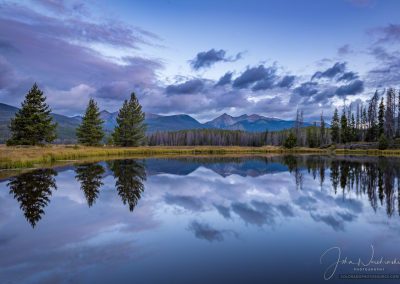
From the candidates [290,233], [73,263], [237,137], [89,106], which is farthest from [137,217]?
[237,137]

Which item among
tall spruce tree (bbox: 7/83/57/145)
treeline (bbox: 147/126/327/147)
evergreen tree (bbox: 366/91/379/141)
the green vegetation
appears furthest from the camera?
treeline (bbox: 147/126/327/147)

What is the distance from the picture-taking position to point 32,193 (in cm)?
1978

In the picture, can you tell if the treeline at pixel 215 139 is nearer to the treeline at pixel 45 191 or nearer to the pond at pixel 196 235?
the treeline at pixel 45 191

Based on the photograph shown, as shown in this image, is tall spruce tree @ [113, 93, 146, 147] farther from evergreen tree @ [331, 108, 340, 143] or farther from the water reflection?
evergreen tree @ [331, 108, 340, 143]

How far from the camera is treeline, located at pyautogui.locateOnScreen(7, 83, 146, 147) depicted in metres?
51.3

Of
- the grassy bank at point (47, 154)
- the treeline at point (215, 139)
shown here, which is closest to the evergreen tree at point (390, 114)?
the grassy bank at point (47, 154)

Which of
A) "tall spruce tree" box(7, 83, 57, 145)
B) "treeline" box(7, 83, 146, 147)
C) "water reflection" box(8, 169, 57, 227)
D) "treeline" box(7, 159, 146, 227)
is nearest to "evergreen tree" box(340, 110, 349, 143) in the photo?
"treeline" box(7, 83, 146, 147)

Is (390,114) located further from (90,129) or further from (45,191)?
(45,191)

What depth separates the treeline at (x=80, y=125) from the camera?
51344mm

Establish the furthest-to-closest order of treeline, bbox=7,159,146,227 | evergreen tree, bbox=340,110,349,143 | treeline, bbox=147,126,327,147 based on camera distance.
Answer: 1. treeline, bbox=147,126,327,147
2. evergreen tree, bbox=340,110,349,143
3. treeline, bbox=7,159,146,227

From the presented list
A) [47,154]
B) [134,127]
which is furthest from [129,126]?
[47,154]

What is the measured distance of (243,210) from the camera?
1620 centimetres

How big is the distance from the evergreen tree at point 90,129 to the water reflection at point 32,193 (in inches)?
1725

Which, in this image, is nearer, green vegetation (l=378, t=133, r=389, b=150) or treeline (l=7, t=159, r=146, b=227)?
treeline (l=7, t=159, r=146, b=227)
